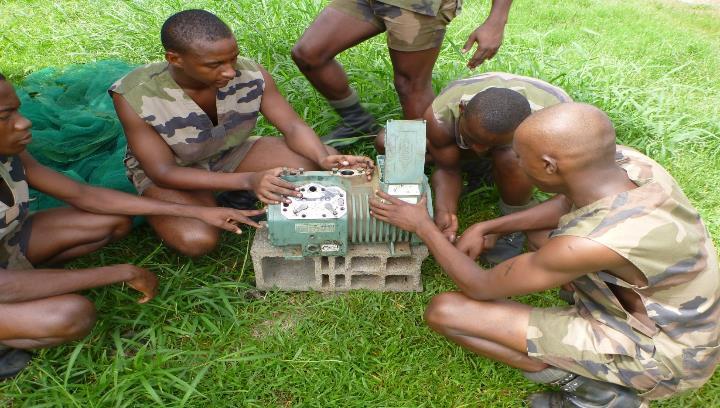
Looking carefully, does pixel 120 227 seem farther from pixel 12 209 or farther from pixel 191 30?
pixel 191 30

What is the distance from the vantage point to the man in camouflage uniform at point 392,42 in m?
2.72

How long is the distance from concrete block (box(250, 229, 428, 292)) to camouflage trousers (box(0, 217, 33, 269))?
95cm

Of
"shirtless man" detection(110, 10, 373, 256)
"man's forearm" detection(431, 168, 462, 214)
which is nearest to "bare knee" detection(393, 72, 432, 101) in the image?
"man's forearm" detection(431, 168, 462, 214)

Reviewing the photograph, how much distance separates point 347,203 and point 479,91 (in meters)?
0.95

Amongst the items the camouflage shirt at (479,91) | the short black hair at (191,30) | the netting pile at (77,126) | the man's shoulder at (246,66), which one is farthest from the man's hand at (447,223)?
the netting pile at (77,126)

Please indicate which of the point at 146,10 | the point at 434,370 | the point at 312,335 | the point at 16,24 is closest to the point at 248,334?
the point at 312,335

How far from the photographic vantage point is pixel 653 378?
6.12 ft

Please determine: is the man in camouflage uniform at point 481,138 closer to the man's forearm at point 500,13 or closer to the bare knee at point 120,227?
the man's forearm at point 500,13

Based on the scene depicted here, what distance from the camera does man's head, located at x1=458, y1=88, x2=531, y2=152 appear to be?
7.85 feet

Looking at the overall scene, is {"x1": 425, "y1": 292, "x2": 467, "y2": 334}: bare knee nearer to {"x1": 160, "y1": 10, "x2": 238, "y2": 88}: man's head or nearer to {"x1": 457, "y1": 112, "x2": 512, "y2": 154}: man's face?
{"x1": 457, "y1": 112, "x2": 512, "y2": 154}: man's face

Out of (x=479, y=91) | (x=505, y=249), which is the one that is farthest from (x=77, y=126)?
(x=505, y=249)

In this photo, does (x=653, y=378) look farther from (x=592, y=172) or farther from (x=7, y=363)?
(x=7, y=363)

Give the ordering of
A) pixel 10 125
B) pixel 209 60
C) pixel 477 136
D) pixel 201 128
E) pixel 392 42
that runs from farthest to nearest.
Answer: pixel 392 42 → pixel 201 128 → pixel 477 136 → pixel 209 60 → pixel 10 125

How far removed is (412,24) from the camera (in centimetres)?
272
